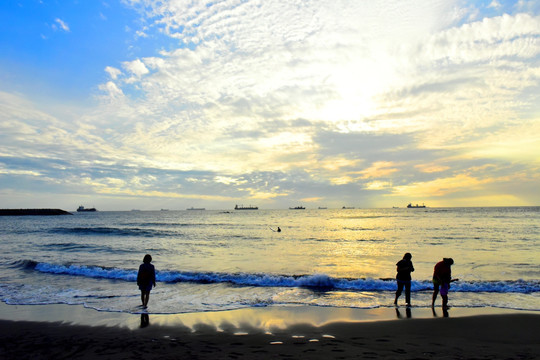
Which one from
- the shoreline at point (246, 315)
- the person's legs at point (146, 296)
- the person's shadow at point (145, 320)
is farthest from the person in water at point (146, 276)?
the person's shadow at point (145, 320)

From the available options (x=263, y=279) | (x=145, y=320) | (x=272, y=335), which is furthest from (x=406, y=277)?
(x=145, y=320)

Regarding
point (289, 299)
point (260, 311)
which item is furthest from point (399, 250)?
point (260, 311)

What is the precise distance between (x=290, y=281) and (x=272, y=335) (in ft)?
24.6

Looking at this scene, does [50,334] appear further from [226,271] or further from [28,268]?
[28,268]

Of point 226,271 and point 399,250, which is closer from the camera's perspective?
point 226,271

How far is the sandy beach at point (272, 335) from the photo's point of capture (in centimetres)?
722

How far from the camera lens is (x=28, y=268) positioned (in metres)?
19.4

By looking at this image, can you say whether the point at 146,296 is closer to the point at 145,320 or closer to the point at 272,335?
the point at 145,320

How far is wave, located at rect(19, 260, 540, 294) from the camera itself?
14258 mm

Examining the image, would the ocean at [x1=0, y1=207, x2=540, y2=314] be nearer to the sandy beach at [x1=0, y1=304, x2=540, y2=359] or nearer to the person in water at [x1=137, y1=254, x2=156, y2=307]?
the person in water at [x1=137, y1=254, x2=156, y2=307]

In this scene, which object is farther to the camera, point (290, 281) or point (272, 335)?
point (290, 281)

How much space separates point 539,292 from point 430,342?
946cm

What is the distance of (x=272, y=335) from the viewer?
8.41 meters

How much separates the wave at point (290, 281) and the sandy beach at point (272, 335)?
12.3 feet
